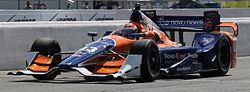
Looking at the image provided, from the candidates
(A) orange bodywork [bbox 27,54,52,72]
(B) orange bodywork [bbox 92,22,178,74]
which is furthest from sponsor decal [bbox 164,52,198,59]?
(A) orange bodywork [bbox 27,54,52,72]

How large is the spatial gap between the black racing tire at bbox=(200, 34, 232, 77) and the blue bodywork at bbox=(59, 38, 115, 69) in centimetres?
308

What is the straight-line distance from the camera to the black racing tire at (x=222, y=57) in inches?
530

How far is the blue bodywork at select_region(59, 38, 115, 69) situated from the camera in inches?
427

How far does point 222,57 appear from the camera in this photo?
13.8 metres

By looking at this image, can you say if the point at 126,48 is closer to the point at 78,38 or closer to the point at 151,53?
the point at 151,53

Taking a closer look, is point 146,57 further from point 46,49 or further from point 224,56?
point 224,56

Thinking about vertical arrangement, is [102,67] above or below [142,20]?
below

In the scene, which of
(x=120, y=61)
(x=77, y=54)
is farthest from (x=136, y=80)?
(x=77, y=54)

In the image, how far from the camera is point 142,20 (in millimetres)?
12734

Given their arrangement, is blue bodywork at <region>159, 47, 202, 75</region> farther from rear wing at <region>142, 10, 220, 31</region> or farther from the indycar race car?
rear wing at <region>142, 10, 220, 31</region>

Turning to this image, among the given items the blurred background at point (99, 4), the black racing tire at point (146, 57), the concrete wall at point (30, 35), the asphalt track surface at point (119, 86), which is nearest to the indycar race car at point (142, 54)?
the black racing tire at point (146, 57)

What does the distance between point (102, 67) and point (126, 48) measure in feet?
2.74

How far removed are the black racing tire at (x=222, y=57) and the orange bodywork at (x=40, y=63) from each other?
3.85 m

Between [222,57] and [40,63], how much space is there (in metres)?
4.56
